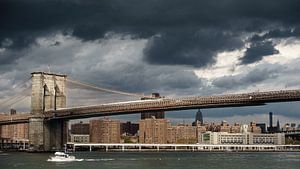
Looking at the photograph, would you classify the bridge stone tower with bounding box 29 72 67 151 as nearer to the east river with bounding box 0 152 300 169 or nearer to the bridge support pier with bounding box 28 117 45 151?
the bridge support pier with bounding box 28 117 45 151

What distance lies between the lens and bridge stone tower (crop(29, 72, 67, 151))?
315ft

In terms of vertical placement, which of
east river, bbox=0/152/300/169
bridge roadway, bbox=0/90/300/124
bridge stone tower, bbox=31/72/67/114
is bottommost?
east river, bbox=0/152/300/169

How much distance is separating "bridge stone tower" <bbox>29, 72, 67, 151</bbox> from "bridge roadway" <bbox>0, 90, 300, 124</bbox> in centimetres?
183

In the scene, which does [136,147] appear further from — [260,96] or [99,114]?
[260,96]

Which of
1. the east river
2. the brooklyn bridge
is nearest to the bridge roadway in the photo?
the brooklyn bridge

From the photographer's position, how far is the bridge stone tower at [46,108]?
95.9m

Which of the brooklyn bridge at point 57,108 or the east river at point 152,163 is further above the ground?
the brooklyn bridge at point 57,108

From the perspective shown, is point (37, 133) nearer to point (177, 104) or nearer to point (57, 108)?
point (57, 108)

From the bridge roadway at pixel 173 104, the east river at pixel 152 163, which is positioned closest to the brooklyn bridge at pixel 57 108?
the bridge roadway at pixel 173 104

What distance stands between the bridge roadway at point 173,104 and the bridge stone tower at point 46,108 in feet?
6.00

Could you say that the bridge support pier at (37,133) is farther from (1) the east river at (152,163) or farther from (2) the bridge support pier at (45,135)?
(1) the east river at (152,163)

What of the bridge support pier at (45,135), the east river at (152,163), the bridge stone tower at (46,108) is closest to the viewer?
the east river at (152,163)

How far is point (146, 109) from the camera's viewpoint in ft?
269

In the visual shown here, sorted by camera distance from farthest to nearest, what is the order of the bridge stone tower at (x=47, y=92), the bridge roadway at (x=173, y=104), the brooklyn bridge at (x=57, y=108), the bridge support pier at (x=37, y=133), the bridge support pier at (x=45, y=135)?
the bridge stone tower at (x=47, y=92), the bridge support pier at (x=45, y=135), the bridge support pier at (x=37, y=133), the brooklyn bridge at (x=57, y=108), the bridge roadway at (x=173, y=104)
